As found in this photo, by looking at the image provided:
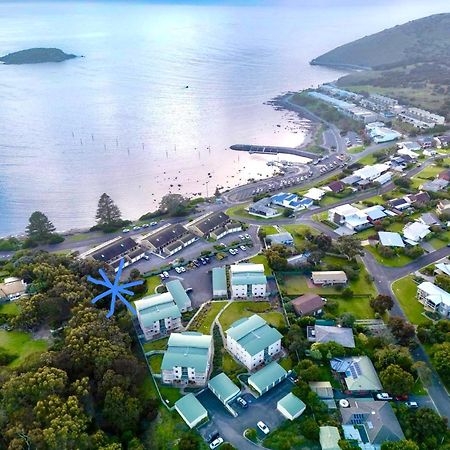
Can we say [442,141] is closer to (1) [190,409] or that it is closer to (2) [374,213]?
(2) [374,213]

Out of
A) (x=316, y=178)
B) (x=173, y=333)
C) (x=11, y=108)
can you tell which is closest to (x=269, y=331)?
(x=173, y=333)

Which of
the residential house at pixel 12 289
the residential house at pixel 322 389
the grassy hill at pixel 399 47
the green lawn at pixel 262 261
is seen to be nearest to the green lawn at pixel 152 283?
the green lawn at pixel 262 261

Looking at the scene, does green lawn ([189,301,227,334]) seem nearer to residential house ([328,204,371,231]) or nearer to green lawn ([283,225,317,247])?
green lawn ([283,225,317,247])

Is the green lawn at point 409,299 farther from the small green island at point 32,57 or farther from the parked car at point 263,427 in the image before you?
the small green island at point 32,57

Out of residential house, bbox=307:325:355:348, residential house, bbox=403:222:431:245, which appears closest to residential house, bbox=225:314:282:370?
residential house, bbox=307:325:355:348

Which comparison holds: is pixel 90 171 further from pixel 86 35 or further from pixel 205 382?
pixel 86 35

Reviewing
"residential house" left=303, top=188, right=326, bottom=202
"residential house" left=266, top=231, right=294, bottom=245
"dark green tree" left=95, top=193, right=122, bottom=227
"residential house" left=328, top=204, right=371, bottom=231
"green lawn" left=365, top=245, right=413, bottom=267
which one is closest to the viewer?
"green lawn" left=365, top=245, right=413, bottom=267

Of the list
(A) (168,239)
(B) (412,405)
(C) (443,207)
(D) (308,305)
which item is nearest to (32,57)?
(A) (168,239)

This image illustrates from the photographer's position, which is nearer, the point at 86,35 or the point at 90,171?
the point at 90,171
